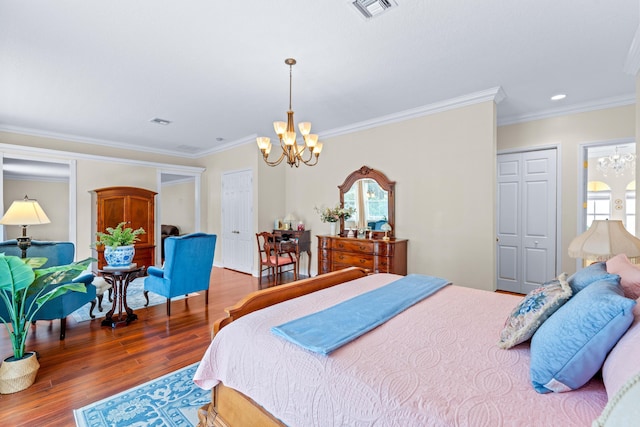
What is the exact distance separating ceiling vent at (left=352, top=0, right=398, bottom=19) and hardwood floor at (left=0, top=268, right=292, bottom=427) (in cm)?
309

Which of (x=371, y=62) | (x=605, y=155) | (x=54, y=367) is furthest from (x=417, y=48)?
(x=605, y=155)

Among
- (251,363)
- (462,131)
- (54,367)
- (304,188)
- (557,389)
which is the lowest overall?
(54,367)

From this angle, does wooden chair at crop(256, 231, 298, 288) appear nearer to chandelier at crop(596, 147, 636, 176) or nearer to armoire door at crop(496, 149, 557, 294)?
armoire door at crop(496, 149, 557, 294)

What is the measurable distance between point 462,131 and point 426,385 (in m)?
3.56

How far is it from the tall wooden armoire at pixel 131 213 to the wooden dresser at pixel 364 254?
3523 mm

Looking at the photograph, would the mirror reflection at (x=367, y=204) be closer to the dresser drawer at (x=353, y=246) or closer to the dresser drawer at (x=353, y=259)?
the dresser drawer at (x=353, y=246)

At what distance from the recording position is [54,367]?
2.40 metres

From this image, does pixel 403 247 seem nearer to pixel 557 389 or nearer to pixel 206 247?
pixel 206 247

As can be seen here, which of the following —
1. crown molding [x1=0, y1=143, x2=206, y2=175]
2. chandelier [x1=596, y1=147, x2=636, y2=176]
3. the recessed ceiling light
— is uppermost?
the recessed ceiling light

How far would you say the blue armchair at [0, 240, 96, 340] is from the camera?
2.79 m

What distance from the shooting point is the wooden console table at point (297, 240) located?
5255mm

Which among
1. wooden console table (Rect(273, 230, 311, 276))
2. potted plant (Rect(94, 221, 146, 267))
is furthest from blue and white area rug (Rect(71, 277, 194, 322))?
wooden console table (Rect(273, 230, 311, 276))

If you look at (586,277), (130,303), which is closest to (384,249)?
(586,277)

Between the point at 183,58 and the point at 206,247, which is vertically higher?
the point at 183,58
